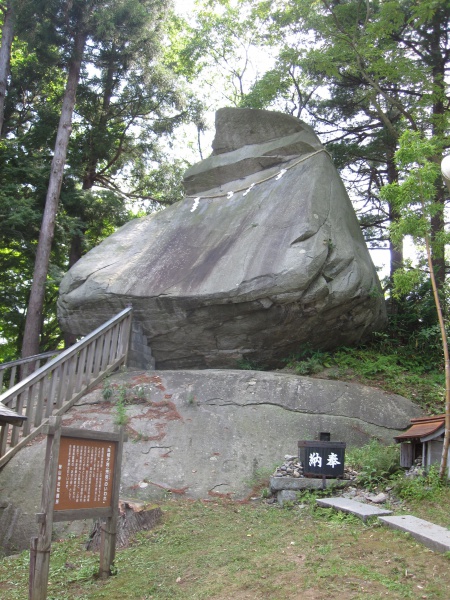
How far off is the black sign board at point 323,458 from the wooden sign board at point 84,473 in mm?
2391

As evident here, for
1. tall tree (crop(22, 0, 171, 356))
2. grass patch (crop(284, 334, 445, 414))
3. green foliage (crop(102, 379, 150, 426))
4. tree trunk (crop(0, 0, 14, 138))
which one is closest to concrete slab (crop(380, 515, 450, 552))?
grass patch (crop(284, 334, 445, 414))

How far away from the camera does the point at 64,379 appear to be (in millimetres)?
8781

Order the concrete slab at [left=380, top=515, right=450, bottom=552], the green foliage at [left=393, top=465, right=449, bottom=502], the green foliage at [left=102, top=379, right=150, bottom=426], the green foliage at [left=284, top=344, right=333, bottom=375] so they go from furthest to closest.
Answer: the green foliage at [left=284, top=344, right=333, bottom=375], the green foliage at [left=102, top=379, right=150, bottom=426], the green foliage at [left=393, top=465, right=449, bottom=502], the concrete slab at [left=380, top=515, right=450, bottom=552]

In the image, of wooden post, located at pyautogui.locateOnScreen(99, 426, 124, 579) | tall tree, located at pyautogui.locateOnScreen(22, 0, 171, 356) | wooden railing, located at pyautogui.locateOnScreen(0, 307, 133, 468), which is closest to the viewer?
wooden post, located at pyautogui.locateOnScreen(99, 426, 124, 579)

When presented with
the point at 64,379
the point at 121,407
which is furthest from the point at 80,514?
the point at 64,379

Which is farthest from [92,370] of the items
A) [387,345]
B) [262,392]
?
[387,345]

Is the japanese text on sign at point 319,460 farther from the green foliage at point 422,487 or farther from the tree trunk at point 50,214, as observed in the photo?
the tree trunk at point 50,214

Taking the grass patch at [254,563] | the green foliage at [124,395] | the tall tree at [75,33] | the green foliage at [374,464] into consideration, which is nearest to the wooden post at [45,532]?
the grass patch at [254,563]

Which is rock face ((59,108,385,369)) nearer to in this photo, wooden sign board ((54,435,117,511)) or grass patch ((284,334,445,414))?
grass patch ((284,334,445,414))

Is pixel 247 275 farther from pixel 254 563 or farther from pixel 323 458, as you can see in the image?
pixel 254 563

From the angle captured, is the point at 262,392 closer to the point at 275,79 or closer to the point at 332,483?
the point at 332,483

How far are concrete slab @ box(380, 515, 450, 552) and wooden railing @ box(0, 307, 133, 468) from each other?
15.8ft

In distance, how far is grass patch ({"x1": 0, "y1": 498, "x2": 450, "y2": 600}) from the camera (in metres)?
3.96

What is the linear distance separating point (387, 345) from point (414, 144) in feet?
18.8
